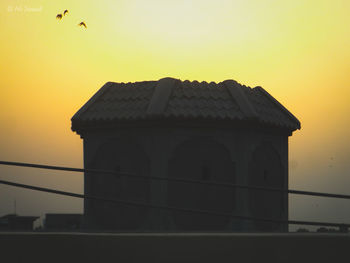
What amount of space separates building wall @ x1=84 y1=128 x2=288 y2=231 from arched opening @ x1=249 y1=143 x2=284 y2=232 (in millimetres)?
63

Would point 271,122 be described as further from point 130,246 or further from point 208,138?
point 130,246

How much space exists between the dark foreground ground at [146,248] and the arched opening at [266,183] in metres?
11.9

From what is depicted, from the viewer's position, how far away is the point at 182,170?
57.3 ft

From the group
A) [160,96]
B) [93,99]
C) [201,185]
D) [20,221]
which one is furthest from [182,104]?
[20,221]

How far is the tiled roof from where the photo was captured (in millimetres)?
17469

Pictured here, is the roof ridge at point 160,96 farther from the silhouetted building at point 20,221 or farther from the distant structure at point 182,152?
the silhouetted building at point 20,221

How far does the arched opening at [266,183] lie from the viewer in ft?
59.5

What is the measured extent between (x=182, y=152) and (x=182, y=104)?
4.55ft

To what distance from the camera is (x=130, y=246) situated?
577cm

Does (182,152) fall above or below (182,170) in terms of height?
above

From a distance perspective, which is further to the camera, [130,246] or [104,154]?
[104,154]

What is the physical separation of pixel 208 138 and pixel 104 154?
3.19 meters

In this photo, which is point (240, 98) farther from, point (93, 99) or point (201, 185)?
point (93, 99)

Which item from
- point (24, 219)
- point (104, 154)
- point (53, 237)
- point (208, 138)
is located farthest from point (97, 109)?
point (53, 237)
